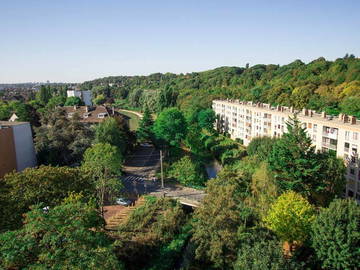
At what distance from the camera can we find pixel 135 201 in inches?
1205

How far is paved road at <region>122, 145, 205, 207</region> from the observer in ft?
103

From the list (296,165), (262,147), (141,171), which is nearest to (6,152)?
(141,171)

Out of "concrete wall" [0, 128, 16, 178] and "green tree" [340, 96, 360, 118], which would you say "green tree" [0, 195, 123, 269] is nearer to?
"concrete wall" [0, 128, 16, 178]

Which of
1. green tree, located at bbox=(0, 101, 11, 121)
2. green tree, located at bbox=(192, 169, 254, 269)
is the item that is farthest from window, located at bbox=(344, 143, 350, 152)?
green tree, located at bbox=(0, 101, 11, 121)

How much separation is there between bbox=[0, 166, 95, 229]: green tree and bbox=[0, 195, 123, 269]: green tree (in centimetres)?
369

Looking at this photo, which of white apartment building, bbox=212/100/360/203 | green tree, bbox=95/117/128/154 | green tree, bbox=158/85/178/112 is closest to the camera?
white apartment building, bbox=212/100/360/203

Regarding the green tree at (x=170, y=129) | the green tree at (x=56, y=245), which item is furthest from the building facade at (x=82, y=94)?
the green tree at (x=56, y=245)

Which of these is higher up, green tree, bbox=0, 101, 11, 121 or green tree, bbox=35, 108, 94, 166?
green tree, bbox=0, 101, 11, 121

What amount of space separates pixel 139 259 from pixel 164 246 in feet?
7.87

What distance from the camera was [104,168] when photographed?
104ft

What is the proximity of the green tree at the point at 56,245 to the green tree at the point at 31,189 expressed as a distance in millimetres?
3688

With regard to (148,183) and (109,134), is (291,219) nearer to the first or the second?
(148,183)

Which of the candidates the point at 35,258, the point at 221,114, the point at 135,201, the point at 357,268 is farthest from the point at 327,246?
the point at 221,114

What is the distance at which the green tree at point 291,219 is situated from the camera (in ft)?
Result: 65.8
